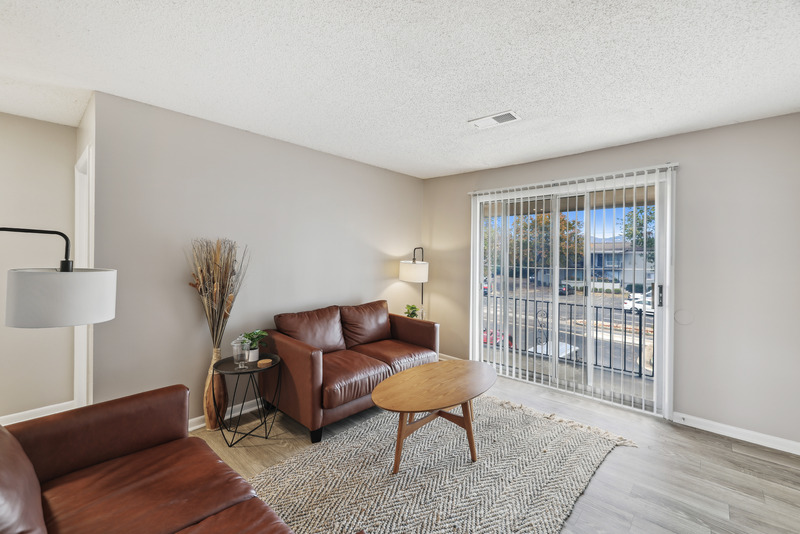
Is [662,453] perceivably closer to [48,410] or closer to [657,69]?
[657,69]

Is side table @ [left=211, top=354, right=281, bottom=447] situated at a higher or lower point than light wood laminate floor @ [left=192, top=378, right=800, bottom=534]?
higher

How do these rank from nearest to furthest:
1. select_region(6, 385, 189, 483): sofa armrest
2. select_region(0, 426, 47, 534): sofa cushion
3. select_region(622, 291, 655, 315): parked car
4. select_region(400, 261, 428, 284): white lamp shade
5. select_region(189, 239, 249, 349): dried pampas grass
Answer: select_region(0, 426, 47, 534): sofa cushion
select_region(6, 385, 189, 483): sofa armrest
select_region(189, 239, 249, 349): dried pampas grass
select_region(622, 291, 655, 315): parked car
select_region(400, 261, 428, 284): white lamp shade

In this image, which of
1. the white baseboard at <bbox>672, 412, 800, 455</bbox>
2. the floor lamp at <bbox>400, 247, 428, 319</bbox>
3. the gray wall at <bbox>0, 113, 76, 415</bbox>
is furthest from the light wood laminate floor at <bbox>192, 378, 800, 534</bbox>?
the floor lamp at <bbox>400, 247, 428, 319</bbox>

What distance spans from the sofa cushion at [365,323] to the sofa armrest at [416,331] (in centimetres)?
10

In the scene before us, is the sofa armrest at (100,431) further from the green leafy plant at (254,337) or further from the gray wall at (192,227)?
the gray wall at (192,227)

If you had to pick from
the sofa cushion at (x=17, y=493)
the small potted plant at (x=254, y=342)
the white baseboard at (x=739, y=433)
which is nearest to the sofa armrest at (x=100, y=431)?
the sofa cushion at (x=17, y=493)

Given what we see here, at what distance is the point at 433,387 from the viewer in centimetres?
245

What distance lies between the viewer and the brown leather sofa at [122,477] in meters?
1.17

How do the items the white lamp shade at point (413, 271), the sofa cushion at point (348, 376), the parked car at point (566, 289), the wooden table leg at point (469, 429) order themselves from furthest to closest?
1. the white lamp shade at point (413, 271)
2. the parked car at point (566, 289)
3. the sofa cushion at point (348, 376)
4. the wooden table leg at point (469, 429)

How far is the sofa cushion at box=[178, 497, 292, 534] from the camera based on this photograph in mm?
1188

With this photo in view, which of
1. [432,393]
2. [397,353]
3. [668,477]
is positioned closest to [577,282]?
[668,477]

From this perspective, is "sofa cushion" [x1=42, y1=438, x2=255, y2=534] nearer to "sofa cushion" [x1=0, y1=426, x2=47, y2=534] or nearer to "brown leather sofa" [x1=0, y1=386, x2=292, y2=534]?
"brown leather sofa" [x1=0, y1=386, x2=292, y2=534]

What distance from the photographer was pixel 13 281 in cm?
123

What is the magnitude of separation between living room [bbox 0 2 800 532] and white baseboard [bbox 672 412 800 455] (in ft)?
0.04
